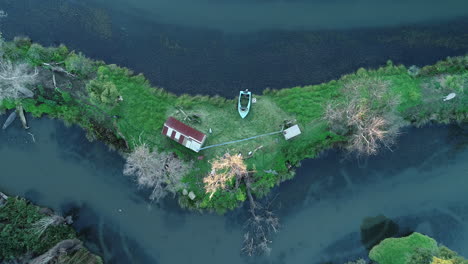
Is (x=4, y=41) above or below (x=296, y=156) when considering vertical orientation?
above

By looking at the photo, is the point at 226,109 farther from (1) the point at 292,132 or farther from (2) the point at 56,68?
(2) the point at 56,68

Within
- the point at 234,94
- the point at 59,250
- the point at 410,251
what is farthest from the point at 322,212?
the point at 59,250

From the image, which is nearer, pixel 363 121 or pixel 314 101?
pixel 363 121

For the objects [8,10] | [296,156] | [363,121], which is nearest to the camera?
[363,121]

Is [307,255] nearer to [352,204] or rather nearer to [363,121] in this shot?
[352,204]

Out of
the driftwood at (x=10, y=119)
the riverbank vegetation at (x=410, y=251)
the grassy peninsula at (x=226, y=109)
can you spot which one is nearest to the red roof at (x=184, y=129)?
the grassy peninsula at (x=226, y=109)

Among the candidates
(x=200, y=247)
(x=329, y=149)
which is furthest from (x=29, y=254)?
(x=329, y=149)
